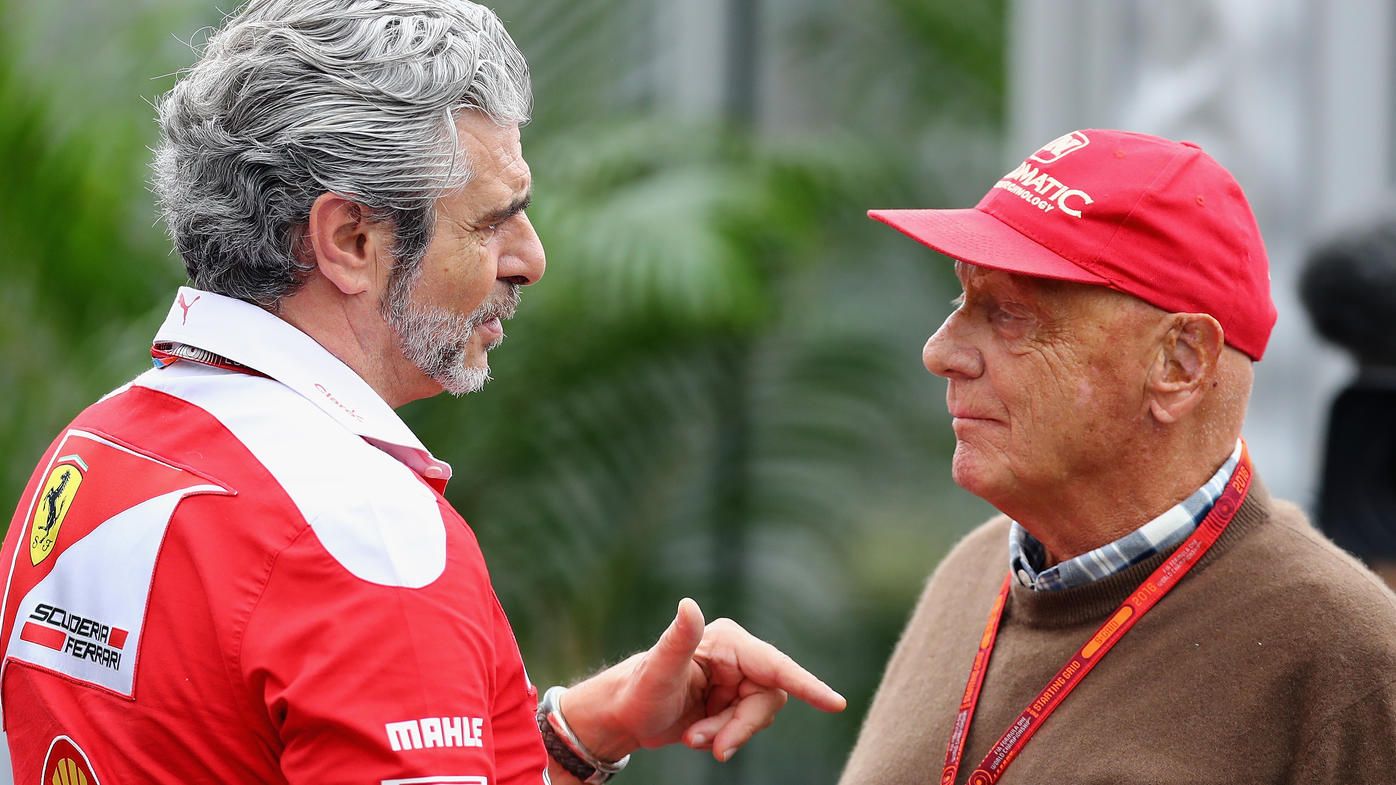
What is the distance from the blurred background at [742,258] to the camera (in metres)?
3.68

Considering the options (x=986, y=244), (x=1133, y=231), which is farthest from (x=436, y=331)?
(x=1133, y=231)

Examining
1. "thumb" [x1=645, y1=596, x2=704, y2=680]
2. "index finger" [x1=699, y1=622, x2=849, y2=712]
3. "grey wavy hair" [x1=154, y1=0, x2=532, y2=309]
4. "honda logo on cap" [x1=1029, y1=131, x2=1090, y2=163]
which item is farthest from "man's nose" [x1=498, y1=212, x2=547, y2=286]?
"honda logo on cap" [x1=1029, y1=131, x2=1090, y2=163]

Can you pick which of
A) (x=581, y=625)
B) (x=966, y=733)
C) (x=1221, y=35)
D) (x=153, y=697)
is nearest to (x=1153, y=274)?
(x=966, y=733)

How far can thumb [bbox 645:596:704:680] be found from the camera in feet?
5.82

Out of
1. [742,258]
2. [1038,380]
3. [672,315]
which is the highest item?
[1038,380]

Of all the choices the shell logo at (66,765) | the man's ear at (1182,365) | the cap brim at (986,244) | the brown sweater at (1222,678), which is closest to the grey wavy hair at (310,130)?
the shell logo at (66,765)

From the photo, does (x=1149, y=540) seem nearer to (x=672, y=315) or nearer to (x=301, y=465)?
(x=301, y=465)

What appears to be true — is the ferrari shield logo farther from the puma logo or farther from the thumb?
the thumb

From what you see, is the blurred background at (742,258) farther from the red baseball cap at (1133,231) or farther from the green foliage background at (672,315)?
the red baseball cap at (1133,231)

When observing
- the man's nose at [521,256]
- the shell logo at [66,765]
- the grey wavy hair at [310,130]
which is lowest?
the shell logo at [66,765]

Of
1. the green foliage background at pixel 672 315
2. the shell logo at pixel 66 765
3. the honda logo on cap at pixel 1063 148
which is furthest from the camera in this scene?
the green foliage background at pixel 672 315

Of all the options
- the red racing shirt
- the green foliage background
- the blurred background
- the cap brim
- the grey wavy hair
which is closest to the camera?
the red racing shirt

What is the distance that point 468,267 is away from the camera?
1.69 m

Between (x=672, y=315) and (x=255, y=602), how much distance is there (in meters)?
3.18
